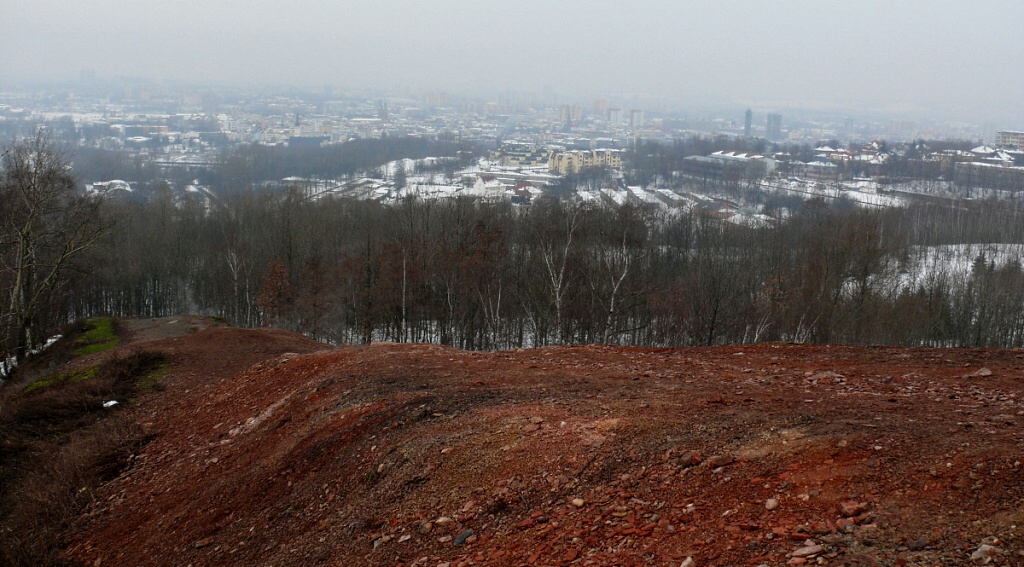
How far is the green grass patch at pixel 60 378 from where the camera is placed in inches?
590

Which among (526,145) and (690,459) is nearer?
(690,459)

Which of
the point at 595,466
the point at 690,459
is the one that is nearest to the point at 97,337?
the point at 595,466

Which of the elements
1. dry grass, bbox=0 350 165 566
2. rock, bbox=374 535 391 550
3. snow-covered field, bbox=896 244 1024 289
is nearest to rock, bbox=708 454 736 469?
rock, bbox=374 535 391 550

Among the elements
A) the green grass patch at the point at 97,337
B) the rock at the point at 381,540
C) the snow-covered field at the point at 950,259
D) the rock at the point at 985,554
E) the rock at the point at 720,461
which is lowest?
the green grass patch at the point at 97,337

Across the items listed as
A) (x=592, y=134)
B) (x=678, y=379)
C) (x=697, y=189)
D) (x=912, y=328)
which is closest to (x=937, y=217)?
(x=697, y=189)

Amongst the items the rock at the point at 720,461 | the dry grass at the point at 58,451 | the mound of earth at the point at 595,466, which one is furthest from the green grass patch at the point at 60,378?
the rock at the point at 720,461

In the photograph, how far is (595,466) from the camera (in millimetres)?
6590

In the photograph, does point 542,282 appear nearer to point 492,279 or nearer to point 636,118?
point 492,279

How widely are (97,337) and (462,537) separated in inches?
867

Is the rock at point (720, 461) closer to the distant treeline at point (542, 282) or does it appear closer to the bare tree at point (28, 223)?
the distant treeline at point (542, 282)

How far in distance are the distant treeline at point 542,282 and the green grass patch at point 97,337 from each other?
13.8 feet

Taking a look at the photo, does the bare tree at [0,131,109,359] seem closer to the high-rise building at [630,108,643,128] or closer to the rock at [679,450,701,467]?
the rock at [679,450,701,467]

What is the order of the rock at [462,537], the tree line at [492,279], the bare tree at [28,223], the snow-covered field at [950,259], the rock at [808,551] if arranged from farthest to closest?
the snow-covered field at [950,259], the tree line at [492,279], the bare tree at [28,223], the rock at [462,537], the rock at [808,551]

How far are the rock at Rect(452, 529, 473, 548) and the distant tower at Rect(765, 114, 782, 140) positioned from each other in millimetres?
150970
